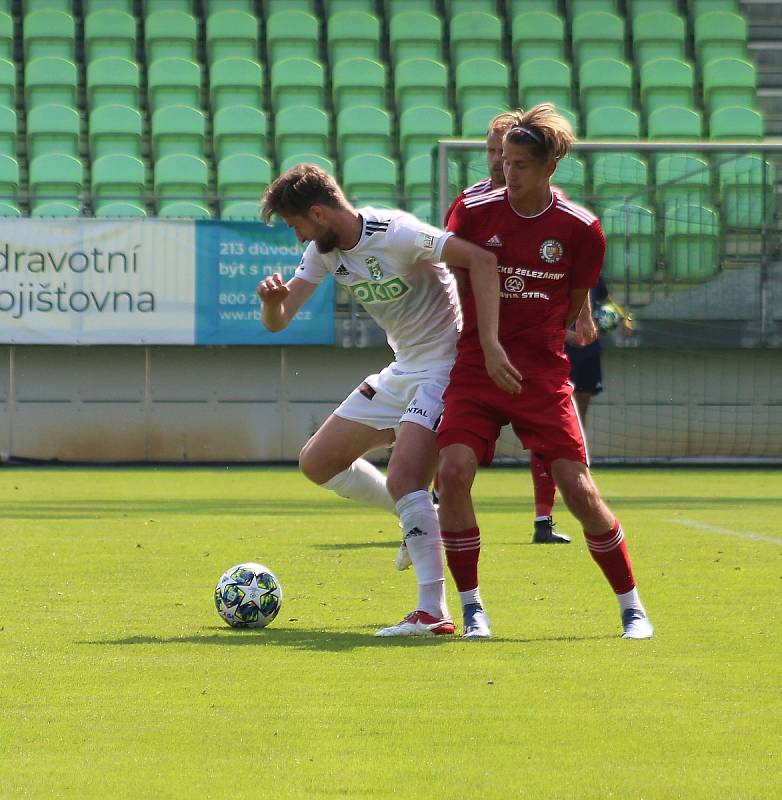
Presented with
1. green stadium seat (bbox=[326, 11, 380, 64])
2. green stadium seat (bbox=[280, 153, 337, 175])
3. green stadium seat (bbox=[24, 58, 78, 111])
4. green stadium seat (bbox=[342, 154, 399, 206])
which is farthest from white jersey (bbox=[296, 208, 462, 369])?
green stadium seat (bbox=[326, 11, 380, 64])

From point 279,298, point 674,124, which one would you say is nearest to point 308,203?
point 279,298

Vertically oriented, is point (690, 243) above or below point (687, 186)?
below

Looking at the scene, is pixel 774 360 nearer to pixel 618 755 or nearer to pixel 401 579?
pixel 401 579

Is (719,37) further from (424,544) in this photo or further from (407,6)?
(424,544)

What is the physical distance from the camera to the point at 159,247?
54.7 ft

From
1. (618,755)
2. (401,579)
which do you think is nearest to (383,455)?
(401,579)

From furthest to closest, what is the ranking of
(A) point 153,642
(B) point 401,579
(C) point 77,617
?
(B) point 401,579, (C) point 77,617, (A) point 153,642

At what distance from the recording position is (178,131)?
19.9m

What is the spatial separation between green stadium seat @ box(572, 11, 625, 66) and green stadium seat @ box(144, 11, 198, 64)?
16.4 ft

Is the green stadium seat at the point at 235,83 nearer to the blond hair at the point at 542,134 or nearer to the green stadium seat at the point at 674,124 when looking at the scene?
the green stadium seat at the point at 674,124

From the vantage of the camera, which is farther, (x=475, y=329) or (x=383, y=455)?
(x=383, y=455)

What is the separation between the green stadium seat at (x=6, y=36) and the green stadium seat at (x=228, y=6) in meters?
2.60

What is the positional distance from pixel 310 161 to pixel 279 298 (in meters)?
13.5

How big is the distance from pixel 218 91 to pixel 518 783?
1798 centimetres
